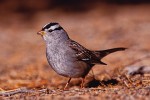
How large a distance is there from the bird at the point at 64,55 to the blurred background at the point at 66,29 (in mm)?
665

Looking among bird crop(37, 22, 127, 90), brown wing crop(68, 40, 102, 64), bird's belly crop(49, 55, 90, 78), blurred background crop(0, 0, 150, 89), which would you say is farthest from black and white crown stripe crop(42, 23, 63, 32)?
blurred background crop(0, 0, 150, 89)

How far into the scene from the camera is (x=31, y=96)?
575 cm

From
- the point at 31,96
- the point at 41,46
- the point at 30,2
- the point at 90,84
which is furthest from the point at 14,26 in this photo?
the point at 31,96

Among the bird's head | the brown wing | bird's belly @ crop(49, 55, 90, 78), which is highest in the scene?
the bird's head

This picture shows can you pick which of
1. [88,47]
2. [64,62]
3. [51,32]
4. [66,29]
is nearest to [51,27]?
[51,32]

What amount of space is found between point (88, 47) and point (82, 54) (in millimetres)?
3701

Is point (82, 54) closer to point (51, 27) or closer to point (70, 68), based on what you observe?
point (70, 68)

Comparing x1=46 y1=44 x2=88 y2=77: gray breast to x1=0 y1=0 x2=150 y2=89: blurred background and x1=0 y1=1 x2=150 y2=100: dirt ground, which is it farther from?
x1=0 y1=0 x2=150 y2=89: blurred background

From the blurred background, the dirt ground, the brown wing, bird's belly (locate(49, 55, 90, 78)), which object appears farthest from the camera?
Result: the blurred background

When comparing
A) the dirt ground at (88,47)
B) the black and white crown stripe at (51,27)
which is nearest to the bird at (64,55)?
the black and white crown stripe at (51,27)

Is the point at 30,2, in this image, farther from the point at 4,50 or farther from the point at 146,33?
the point at 146,33

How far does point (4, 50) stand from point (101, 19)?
130 inches

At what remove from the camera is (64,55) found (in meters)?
6.58

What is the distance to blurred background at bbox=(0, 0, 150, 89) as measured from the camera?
27.9ft
